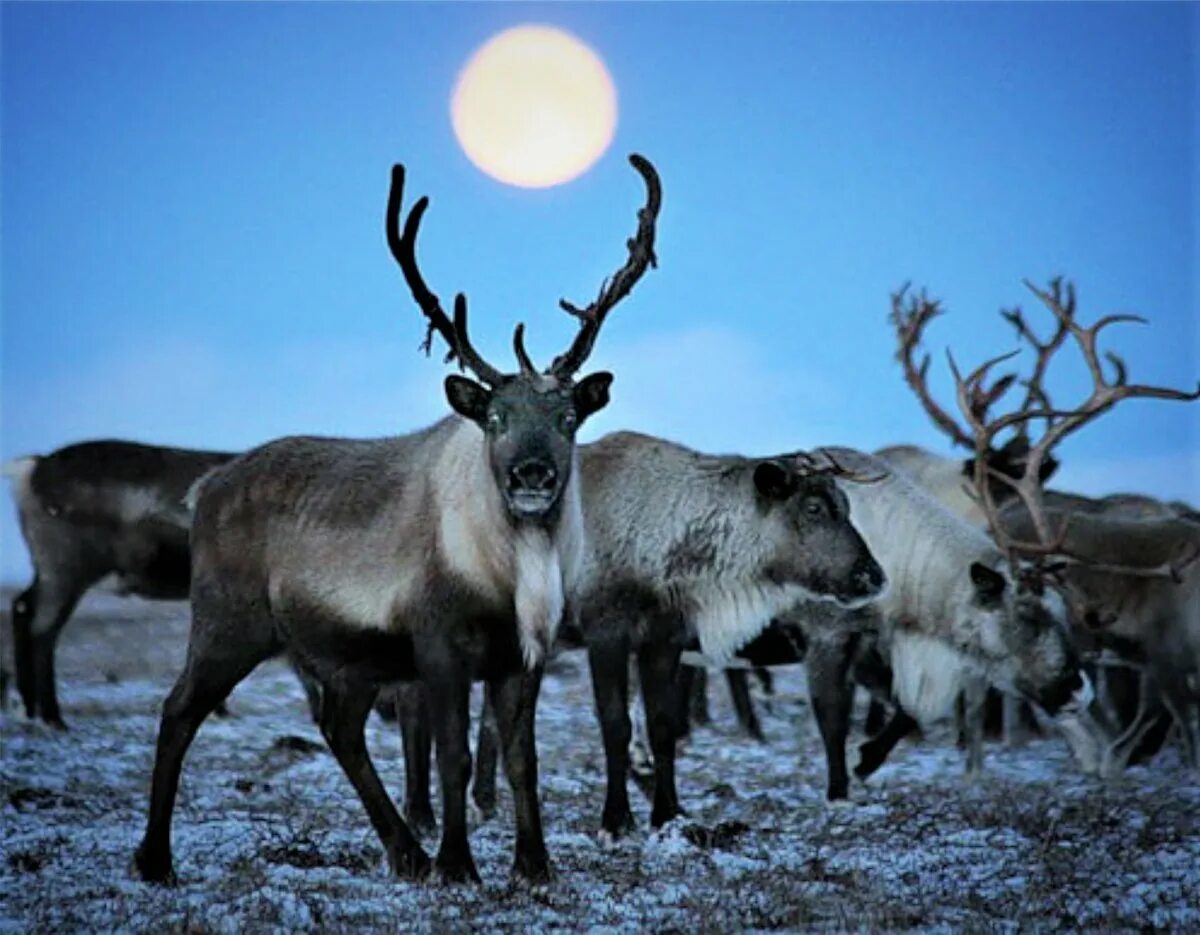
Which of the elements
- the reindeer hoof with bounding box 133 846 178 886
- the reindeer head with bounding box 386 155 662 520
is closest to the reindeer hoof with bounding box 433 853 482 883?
the reindeer hoof with bounding box 133 846 178 886

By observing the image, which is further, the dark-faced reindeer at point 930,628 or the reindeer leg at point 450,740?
the dark-faced reindeer at point 930,628

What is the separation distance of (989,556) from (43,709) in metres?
5.75

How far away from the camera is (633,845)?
6.60 meters

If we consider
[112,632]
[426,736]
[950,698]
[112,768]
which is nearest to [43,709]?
[112,768]

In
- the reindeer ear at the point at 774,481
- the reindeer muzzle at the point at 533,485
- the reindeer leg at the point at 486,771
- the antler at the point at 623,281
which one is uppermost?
the antler at the point at 623,281

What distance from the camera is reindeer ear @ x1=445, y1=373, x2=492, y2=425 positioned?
5.57 m

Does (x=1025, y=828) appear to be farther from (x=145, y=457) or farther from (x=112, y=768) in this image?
(x=145, y=457)

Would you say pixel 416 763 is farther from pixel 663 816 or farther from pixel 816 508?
pixel 816 508

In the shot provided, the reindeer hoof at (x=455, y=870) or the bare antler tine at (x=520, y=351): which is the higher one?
the bare antler tine at (x=520, y=351)

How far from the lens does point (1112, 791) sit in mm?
8617

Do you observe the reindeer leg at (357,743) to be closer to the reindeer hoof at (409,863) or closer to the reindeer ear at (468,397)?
the reindeer hoof at (409,863)

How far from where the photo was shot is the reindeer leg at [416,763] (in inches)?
259

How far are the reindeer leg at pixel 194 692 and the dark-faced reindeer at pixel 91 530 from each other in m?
4.87

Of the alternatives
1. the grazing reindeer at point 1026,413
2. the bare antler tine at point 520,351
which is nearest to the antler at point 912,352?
the grazing reindeer at point 1026,413
